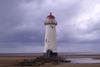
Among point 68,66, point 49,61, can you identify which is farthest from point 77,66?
point 49,61

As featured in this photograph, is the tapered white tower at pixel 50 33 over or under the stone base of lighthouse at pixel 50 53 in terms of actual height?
over

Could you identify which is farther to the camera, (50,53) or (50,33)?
(50,53)

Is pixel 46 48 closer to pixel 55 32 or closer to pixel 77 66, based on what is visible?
pixel 55 32

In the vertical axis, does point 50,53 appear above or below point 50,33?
below

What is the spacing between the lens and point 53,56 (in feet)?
113

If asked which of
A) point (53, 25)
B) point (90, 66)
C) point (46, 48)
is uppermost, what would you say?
point (53, 25)

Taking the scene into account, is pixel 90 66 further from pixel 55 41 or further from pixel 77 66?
pixel 55 41

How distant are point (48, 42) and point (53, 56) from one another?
2.30 metres

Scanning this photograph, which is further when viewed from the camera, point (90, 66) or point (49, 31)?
point (49, 31)

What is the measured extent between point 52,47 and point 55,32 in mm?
1666

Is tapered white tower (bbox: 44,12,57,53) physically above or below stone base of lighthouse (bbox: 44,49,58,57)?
above

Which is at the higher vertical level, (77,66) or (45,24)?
(45,24)

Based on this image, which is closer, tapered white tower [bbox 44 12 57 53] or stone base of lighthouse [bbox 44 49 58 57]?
tapered white tower [bbox 44 12 57 53]

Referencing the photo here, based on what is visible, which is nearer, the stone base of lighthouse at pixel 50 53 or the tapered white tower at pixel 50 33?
the tapered white tower at pixel 50 33
